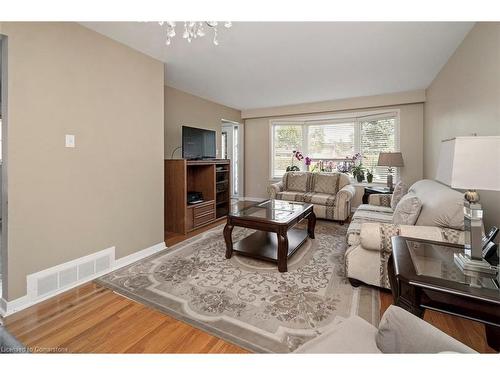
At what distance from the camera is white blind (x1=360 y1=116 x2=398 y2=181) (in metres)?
4.68

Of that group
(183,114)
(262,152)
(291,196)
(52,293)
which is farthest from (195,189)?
(52,293)

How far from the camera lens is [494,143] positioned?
110 centimetres

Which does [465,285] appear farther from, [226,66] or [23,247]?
[226,66]

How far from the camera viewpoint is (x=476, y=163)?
3.66 ft

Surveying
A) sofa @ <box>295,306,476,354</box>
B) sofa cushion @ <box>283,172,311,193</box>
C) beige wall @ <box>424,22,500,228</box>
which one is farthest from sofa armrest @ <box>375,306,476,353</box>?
sofa cushion @ <box>283,172,311,193</box>

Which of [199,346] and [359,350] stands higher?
[359,350]

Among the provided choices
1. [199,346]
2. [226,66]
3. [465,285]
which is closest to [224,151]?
[226,66]

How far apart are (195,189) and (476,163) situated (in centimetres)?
385

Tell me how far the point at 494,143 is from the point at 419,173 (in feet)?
12.7

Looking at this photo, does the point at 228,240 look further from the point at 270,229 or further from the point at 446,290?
the point at 446,290

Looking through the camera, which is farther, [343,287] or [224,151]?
[224,151]

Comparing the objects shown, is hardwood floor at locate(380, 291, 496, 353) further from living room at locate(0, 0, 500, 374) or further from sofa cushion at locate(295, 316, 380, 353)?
sofa cushion at locate(295, 316, 380, 353)

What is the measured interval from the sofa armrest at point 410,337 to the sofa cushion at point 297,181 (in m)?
3.92
